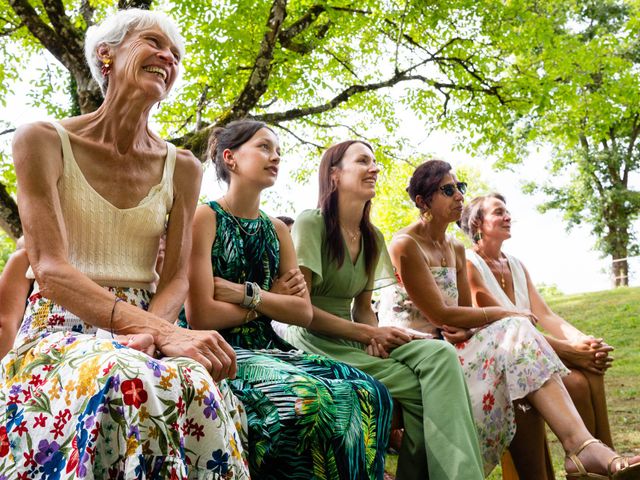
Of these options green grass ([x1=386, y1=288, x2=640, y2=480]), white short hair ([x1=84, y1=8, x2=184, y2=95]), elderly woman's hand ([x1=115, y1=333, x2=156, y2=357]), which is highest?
white short hair ([x1=84, y1=8, x2=184, y2=95])

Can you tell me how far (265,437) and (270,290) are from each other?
0.90 metres

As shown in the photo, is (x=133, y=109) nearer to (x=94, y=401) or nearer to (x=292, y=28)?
(x=94, y=401)

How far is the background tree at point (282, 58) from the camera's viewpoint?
839cm

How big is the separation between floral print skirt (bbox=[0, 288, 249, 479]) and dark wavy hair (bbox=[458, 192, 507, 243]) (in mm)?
3599

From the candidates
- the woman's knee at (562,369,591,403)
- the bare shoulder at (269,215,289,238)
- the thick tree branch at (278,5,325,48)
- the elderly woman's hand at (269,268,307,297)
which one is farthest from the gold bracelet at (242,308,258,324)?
the thick tree branch at (278,5,325,48)

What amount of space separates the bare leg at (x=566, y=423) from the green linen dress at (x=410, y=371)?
1.98 feet

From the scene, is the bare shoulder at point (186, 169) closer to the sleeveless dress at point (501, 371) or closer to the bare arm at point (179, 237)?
the bare arm at point (179, 237)

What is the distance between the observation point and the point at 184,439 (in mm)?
1950

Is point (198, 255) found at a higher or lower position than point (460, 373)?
higher

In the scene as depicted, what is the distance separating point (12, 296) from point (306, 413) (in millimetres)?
1760

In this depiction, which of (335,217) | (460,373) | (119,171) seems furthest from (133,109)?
(460,373)

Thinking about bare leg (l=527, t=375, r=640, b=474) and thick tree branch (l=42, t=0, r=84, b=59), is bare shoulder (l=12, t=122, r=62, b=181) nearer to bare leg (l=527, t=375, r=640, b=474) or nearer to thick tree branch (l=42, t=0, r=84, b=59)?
bare leg (l=527, t=375, r=640, b=474)

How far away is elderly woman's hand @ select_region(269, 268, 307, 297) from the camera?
330 centimetres

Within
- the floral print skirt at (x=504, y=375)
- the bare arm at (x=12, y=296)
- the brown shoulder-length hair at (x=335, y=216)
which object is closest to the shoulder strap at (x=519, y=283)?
the floral print skirt at (x=504, y=375)
